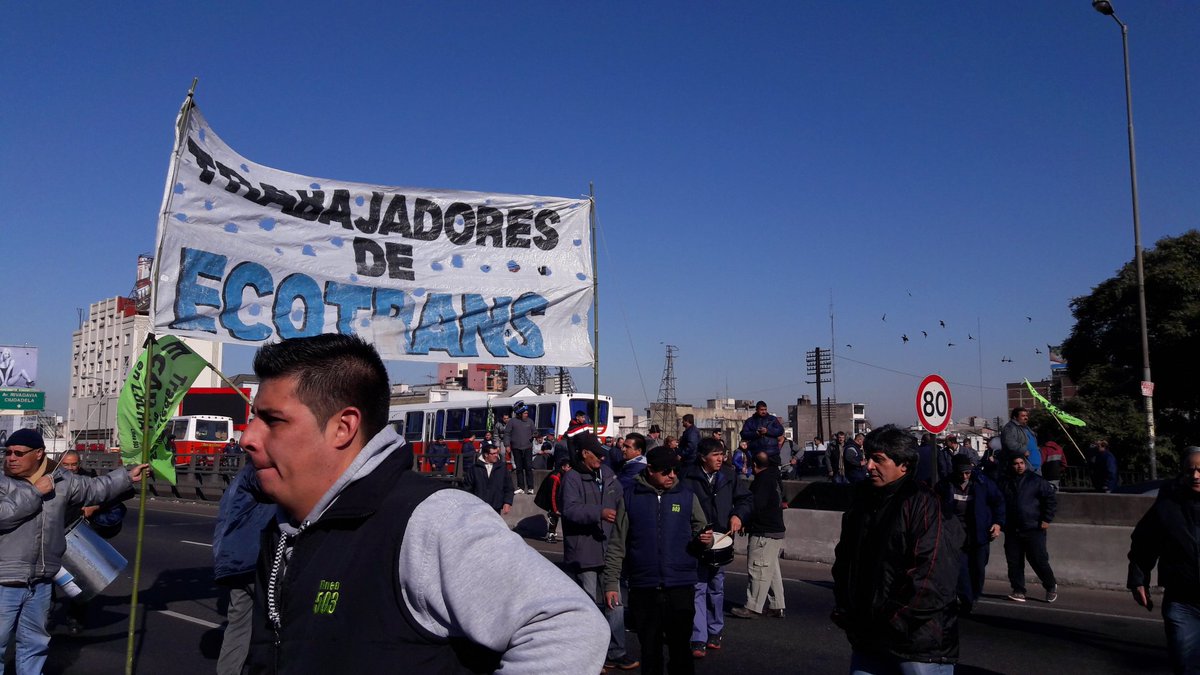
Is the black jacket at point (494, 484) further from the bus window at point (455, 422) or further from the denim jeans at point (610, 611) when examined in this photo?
the bus window at point (455, 422)

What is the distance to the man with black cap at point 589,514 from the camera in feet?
26.7

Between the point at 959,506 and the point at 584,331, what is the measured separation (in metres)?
5.16

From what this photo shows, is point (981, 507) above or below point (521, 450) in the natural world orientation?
below

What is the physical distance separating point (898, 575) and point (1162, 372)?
35.1m

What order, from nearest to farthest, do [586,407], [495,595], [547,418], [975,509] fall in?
[495,595] → [975,509] → [586,407] → [547,418]

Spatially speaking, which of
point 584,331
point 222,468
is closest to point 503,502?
point 584,331

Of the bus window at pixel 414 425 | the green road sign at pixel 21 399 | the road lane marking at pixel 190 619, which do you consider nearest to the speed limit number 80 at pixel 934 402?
the road lane marking at pixel 190 619

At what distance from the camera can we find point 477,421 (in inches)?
1337

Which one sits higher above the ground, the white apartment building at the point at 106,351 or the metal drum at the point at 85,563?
the white apartment building at the point at 106,351

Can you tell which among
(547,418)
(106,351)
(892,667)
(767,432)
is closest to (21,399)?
(547,418)

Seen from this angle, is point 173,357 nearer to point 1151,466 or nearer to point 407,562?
point 407,562

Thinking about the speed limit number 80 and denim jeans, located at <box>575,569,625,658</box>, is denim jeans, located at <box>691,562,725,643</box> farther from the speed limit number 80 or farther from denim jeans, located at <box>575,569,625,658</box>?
the speed limit number 80

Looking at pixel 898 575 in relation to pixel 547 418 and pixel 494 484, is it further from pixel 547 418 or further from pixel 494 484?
pixel 547 418

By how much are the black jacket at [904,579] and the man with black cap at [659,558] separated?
1769 millimetres
